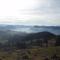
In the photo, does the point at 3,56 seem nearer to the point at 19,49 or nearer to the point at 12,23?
the point at 19,49

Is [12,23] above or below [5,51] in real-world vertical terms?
above

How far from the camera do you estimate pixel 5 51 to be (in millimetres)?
2053

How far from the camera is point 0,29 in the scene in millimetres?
2117

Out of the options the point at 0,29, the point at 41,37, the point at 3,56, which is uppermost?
the point at 0,29

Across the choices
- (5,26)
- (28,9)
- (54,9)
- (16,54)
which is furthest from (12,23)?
(54,9)

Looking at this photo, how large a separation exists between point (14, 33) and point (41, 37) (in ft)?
1.22

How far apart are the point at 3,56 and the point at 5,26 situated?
40 cm

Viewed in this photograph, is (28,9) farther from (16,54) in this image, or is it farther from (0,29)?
(16,54)

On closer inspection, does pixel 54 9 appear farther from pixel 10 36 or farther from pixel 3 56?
pixel 3 56

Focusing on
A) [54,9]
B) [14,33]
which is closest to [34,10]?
[54,9]

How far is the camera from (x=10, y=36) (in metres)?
2.14

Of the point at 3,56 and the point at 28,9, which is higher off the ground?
the point at 28,9

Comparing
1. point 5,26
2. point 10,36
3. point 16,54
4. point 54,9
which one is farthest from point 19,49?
point 54,9

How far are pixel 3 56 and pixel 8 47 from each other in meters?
0.13
